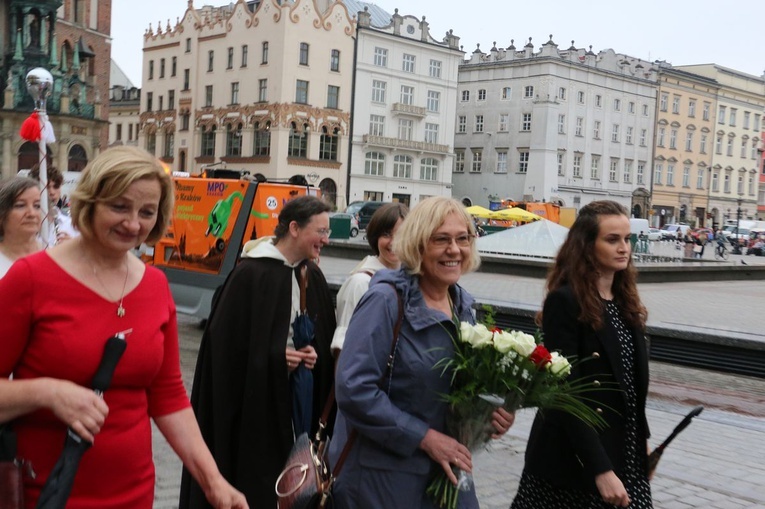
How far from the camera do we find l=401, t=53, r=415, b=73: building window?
67562 millimetres

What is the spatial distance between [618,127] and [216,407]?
81.9m

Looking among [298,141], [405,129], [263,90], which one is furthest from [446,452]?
[405,129]

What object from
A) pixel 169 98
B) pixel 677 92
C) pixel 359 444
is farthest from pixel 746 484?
pixel 677 92

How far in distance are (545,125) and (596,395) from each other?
73170mm

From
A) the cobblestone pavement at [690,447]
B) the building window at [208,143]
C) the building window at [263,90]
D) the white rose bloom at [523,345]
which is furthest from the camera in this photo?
the building window at [208,143]

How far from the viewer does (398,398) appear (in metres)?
3.08

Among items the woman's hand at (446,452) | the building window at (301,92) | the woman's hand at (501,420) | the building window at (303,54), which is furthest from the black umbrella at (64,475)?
the building window at (303,54)

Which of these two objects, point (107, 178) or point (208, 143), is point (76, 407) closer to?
point (107, 178)

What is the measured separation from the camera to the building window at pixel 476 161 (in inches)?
3095

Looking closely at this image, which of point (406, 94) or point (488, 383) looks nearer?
point (488, 383)

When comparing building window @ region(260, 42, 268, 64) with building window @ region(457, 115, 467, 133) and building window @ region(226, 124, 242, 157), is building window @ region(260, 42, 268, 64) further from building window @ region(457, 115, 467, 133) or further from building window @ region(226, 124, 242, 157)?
building window @ region(457, 115, 467, 133)

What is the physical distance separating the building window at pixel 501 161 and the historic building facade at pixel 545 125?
8 centimetres

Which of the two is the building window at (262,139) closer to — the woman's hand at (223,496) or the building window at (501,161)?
the building window at (501,161)

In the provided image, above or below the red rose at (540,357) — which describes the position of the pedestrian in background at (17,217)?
above
